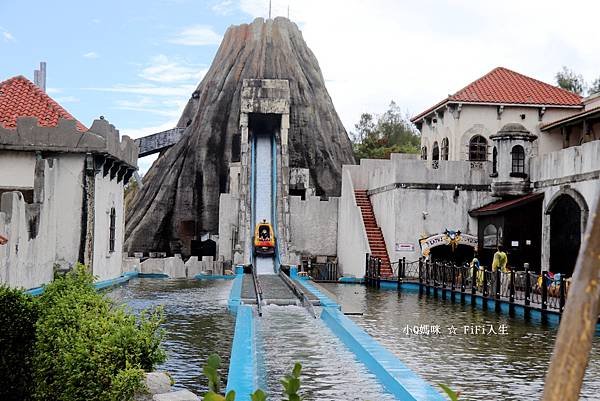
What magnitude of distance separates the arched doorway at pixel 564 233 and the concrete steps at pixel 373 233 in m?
6.66

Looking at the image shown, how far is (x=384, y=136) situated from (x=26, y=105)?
196 feet

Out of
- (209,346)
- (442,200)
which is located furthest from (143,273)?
(209,346)

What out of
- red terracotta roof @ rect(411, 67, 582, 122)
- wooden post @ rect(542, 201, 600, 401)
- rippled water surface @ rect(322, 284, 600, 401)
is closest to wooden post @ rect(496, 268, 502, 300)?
rippled water surface @ rect(322, 284, 600, 401)

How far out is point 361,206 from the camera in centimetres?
3534

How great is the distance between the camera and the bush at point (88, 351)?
741cm

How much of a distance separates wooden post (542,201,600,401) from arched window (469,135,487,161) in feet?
107

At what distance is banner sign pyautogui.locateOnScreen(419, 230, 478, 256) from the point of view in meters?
29.7

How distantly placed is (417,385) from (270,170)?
3164cm

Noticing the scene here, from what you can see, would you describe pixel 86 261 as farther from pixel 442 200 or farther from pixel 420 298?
pixel 442 200

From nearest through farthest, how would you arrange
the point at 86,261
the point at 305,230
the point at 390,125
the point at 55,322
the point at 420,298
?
1. the point at 55,322
2. the point at 86,261
3. the point at 420,298
4. the point at 305,230
5. the point at 390,125

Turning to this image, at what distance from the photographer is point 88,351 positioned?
7.51 meters

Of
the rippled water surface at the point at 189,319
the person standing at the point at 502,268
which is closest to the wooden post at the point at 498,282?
the person standing at the point at 502,268

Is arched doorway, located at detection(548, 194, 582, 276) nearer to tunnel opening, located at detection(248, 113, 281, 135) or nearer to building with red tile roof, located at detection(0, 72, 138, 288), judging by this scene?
building with red tile roof, located at detection(0, 72, 138, 288)

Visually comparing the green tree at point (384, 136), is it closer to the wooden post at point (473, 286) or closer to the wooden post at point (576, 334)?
the wooden post at point (473, 286)
